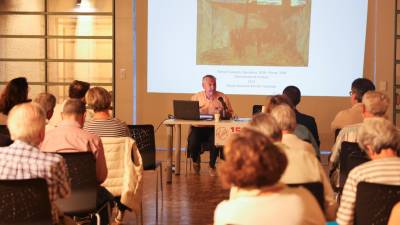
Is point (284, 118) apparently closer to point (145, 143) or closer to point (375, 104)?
point (375, 104)

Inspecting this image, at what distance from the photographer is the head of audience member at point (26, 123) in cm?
314

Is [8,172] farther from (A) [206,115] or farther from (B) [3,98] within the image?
(A) [206,115]

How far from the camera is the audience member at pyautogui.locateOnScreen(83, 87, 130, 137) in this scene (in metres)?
4.88

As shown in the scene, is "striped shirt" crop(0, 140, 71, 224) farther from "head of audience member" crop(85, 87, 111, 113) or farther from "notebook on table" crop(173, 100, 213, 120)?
"notebook on table" crop(173, 100, 213, 120)

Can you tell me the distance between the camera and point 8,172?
10.5ft

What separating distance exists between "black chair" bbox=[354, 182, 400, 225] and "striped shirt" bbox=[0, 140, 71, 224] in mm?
1526

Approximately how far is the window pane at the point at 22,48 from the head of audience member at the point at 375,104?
6880 millimetres

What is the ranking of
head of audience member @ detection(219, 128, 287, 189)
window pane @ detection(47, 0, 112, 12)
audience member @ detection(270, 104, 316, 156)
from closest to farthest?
1. head of audience member @ detection(219, 128, 287, 189)
2. audience member @ detection(270, 104, 316, 156)
3. window pane @ detection(47, 0, 112, 12)

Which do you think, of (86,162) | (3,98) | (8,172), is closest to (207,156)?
(3,98)

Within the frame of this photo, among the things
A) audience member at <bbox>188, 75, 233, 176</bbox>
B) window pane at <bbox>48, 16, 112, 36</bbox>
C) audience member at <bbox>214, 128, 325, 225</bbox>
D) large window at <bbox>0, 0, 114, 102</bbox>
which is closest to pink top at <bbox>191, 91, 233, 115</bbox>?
audience member at <bbox>188, 75, 233, 176</bbox>

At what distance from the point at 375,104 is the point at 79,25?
260 inches

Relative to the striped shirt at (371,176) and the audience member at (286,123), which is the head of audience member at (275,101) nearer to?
the audience member at (286,123)

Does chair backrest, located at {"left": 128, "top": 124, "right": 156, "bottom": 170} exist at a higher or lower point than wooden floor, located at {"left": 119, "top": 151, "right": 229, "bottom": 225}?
higher

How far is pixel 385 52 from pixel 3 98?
6456 mm
